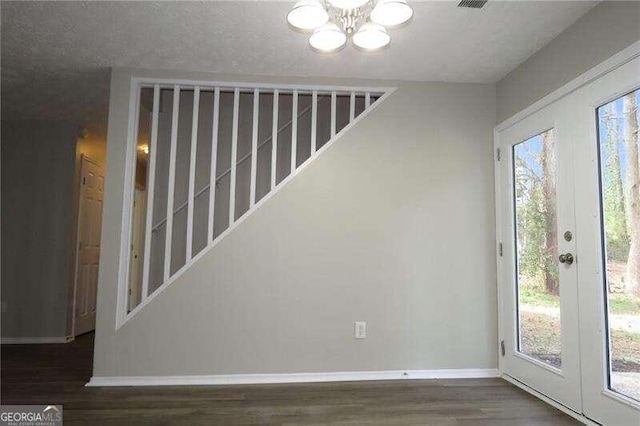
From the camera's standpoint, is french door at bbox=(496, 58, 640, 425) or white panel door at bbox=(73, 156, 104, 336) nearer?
french door at bbox=(496, 58, 640, 425)

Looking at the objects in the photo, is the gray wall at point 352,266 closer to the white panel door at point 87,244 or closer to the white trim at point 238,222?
the white trim at point 238,222

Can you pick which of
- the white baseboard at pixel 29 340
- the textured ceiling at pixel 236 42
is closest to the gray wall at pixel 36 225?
the white baseboard at pixel 29 340

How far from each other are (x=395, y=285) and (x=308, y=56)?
181 cm

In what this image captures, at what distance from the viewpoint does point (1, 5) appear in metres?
2.25

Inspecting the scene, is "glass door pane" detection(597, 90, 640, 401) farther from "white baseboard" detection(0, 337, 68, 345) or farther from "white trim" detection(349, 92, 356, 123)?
"white baseboard" detection(0, 337, 68, 345)

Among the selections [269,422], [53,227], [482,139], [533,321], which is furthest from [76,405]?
[482,139]

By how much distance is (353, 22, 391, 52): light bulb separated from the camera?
6.20ft

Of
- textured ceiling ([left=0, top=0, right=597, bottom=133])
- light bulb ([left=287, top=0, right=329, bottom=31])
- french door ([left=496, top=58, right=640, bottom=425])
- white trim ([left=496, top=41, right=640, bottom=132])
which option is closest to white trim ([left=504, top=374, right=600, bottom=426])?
french door ([left=496, top=58, right=640, bottom=425])

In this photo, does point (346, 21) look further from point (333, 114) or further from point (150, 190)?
point (150, 190)

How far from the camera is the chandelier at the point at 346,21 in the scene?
173cm

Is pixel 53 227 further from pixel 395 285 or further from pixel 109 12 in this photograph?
pixel 395 285

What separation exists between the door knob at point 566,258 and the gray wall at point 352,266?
75cm

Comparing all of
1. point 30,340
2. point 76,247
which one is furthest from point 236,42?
point 30,340

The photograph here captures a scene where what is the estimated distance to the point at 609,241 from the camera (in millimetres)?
2133
